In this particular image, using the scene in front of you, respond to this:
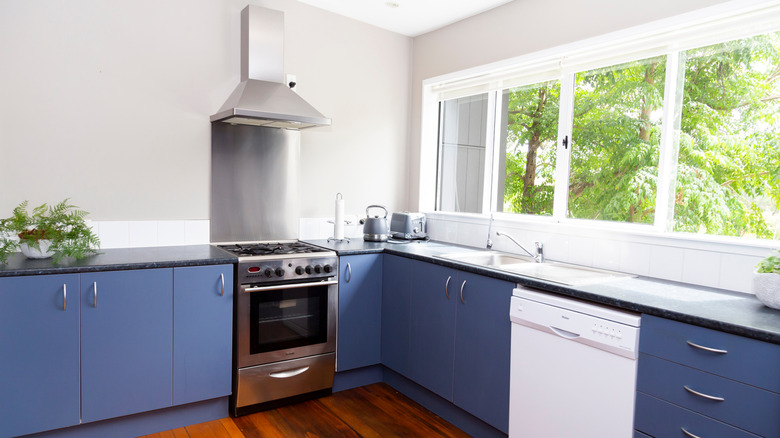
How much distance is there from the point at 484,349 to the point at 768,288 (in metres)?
1.23

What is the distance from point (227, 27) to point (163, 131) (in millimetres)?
792

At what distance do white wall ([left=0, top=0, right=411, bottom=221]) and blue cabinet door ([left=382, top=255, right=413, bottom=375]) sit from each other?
2.77 ft

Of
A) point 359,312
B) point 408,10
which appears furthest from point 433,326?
point 408,10

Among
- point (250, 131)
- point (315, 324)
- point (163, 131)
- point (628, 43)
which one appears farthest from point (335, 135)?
point (628, 43)

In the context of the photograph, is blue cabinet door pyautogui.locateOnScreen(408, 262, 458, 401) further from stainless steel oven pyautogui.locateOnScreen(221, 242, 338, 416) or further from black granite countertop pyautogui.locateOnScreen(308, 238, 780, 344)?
stainless steel oven pyautogui.locateOnScreen(221, 242, 338, 416)

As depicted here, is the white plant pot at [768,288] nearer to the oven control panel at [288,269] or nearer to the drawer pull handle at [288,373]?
the oven control panel at [288,269]

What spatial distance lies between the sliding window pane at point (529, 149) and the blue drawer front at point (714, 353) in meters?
1.46

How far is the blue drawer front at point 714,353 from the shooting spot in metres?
1.54

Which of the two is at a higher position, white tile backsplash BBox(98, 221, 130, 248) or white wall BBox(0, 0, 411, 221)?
white wall BBox(0, 0, 411, 221)

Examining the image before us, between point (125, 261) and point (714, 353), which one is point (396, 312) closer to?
point (125, 261)

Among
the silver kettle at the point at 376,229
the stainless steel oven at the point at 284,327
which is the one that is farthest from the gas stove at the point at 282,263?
the silver kettle at the point at 376,229

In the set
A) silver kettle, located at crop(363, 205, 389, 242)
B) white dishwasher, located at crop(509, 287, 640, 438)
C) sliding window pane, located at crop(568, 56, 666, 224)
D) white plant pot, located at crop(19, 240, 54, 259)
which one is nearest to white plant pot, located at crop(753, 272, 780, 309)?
white dishwasher, located at crop(509, 287, 640, 438)

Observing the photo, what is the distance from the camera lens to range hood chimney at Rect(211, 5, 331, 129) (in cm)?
292

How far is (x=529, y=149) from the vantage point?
3.38m
